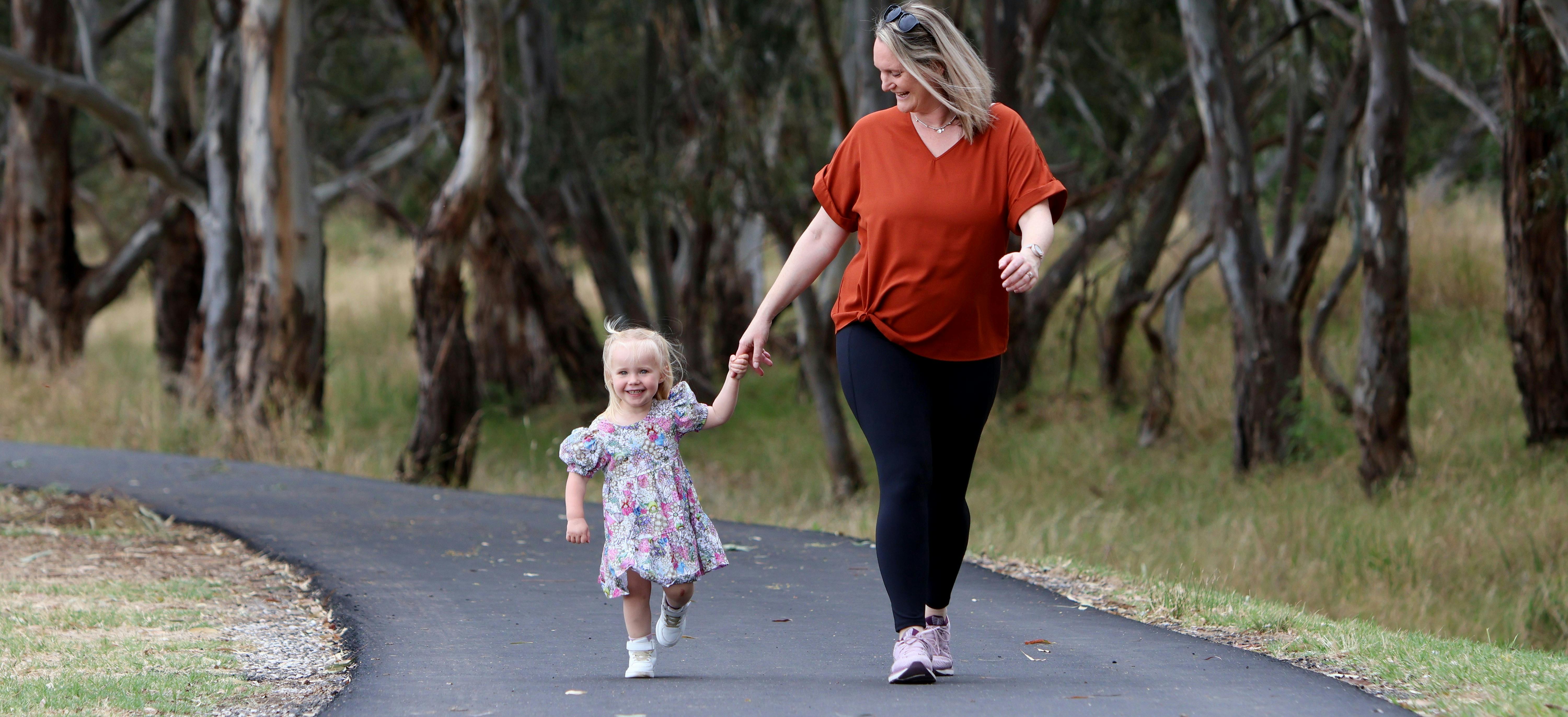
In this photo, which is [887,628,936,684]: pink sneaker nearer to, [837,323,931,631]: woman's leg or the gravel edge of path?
[837,323,931,631]: woman's leg

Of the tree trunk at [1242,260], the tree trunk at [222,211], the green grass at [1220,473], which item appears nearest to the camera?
the green grass at [1220,473]

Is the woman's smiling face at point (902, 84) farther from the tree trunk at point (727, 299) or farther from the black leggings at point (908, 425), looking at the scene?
the tree trunk at point (727, 299)

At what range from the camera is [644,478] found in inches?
150

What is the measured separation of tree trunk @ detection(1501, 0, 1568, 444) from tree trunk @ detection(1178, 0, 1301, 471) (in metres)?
1.60

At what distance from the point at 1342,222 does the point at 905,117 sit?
15576mm

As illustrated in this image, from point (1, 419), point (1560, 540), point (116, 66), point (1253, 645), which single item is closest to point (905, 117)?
point (1253, 645)

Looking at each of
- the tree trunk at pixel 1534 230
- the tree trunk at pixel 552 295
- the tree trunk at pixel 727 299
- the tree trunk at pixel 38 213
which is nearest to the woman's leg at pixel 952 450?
the tree trunk at pixel 1534 230

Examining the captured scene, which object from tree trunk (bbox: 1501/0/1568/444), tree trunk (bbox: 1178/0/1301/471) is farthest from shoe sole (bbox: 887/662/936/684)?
tree trunk (bbox: 1178/0/1301/471)

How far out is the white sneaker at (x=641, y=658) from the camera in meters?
3.92

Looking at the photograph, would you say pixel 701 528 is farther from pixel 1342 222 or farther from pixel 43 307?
pixel 1342 222

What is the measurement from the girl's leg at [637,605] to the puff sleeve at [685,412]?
39 centimetres

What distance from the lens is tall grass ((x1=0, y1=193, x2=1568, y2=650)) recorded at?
7.84 meters

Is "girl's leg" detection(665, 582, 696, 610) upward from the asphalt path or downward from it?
upward

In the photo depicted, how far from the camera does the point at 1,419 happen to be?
482 inches
